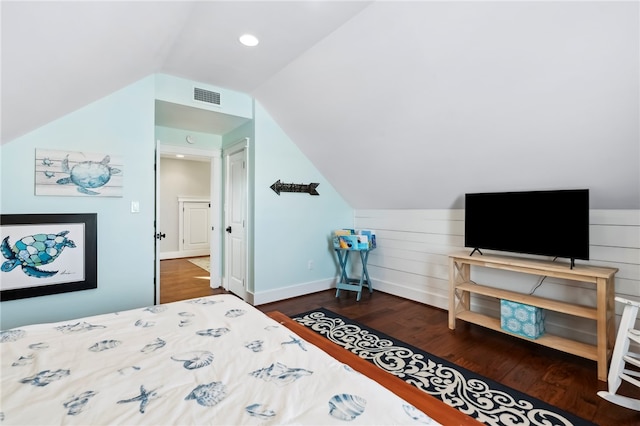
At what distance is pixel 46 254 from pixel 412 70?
3.24 meters

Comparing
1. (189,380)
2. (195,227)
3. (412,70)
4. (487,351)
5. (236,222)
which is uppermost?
(412,70)

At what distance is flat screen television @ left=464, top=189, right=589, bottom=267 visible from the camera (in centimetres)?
235

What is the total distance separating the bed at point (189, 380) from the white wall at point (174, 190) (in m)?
5.87

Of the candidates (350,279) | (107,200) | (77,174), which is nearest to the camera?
(77,174)

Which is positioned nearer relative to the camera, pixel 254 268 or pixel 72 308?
pixel 72 308

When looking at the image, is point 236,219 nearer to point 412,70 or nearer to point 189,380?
point 412,70

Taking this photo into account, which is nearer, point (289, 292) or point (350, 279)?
point (289, 292)

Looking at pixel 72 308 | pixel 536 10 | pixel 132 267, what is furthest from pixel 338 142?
pixel 72 308

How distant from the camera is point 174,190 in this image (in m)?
7.08

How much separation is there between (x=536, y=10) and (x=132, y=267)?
356 cm

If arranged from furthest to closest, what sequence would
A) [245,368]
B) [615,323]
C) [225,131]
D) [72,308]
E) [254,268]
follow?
[225,131] → [254,268] → [72,308] → [615,323] → [245,368]

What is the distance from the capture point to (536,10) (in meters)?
1.69

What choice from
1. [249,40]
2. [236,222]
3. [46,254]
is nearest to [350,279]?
[236,222]

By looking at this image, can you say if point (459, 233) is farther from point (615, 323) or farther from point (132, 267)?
point (132, 267)
